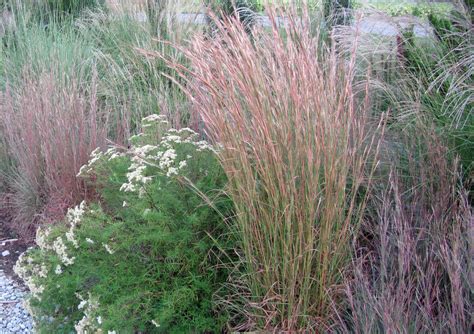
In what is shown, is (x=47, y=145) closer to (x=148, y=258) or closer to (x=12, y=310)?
(x=12, y=310)

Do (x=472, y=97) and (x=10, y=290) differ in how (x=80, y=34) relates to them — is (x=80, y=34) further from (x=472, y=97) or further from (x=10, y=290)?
(x=472, y=97)

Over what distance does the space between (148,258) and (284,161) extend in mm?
963

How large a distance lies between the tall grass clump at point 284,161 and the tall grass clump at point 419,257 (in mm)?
209

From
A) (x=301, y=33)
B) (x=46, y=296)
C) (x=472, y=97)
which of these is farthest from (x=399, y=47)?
(x=46, y=296)

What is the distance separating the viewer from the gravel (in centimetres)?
421

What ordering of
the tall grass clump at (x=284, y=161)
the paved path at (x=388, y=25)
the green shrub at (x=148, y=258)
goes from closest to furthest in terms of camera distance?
the tall grass clump at (x=284, y=161) → the green shrub at (x=148, y=258) → the paved path at (x=388, y=25)

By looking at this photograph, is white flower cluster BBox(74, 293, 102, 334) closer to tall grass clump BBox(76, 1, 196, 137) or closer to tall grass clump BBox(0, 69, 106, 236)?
tall grass clump BBox(0, 69, 106, 236)

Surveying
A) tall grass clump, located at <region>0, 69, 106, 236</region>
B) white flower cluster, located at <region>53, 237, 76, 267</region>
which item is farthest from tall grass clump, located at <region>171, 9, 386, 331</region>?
tall grass clump, located at <region>0, 69, 106, 236</region>

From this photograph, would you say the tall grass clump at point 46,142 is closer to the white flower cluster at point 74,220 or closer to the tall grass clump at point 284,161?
the white flower cluster at point 74,220

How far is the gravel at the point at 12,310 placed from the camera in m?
4.21

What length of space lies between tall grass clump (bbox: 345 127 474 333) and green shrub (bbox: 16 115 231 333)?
0.79m

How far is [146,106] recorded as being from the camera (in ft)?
19.8

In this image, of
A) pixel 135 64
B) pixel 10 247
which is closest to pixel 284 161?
pixel 10 247

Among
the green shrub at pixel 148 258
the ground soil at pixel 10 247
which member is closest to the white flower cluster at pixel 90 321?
the green shrub at pixel 148 258
